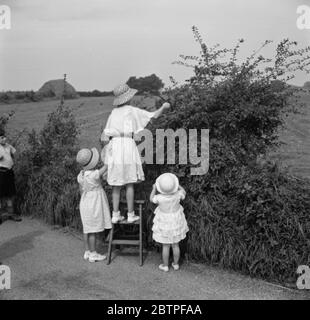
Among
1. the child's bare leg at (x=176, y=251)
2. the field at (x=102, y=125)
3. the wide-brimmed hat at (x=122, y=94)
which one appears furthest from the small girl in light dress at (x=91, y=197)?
the field at (x=102, y=125)

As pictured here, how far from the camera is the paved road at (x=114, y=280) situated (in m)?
4.48

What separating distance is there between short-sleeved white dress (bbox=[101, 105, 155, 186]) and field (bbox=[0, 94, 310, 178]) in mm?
2078

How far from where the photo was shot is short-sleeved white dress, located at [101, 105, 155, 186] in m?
5.23

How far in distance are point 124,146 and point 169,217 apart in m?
1.06

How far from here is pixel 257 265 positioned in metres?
4.75

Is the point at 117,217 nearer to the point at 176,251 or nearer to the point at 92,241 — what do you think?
the point at 92,241

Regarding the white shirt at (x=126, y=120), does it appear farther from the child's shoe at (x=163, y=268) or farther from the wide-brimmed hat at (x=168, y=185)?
the child's shoe at (x=163, y=268)

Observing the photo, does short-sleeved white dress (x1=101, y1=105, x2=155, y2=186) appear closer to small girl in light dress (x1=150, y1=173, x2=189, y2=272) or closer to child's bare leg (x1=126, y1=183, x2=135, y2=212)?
child's bare leg (x1=126, y1=183, x2=135, y2=212)

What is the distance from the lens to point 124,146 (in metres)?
5.26

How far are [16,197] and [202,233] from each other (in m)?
4.10

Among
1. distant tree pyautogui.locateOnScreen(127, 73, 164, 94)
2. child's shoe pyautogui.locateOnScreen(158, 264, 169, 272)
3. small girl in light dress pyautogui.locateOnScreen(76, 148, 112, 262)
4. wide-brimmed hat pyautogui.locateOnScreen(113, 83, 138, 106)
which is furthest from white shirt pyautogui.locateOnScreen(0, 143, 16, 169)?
child's shoe pyautogui.locateOnScreen(158, 264, 169, 272)

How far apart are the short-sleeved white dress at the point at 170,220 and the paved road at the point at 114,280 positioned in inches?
17.0
